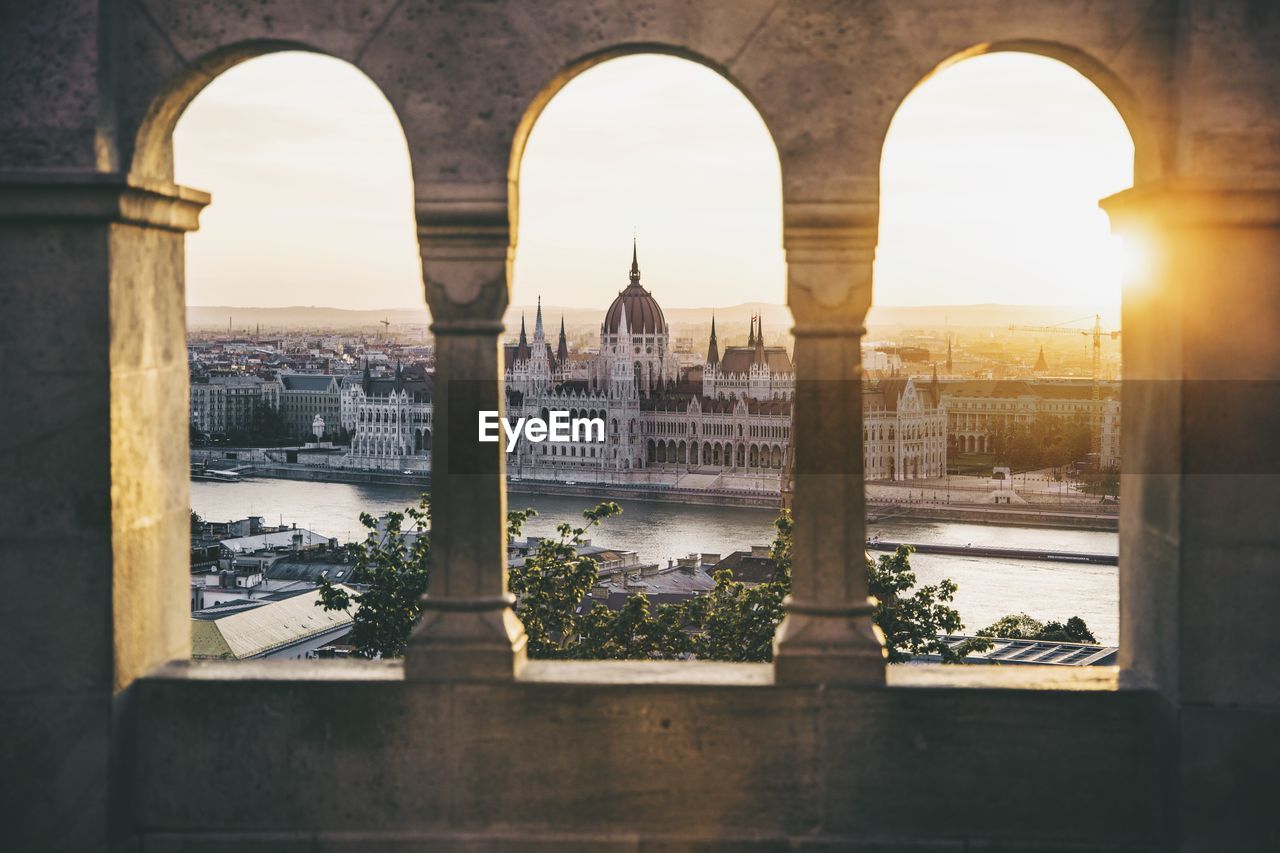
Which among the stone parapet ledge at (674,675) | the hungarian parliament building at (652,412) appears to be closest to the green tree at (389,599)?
the stone parapet ledge at (674,675)

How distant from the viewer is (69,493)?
6.98 feet

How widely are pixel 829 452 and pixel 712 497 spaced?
48.3 meters

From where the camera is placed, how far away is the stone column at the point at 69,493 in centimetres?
211

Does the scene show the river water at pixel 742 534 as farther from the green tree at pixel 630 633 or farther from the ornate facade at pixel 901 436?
the green tree at pixel 630 633

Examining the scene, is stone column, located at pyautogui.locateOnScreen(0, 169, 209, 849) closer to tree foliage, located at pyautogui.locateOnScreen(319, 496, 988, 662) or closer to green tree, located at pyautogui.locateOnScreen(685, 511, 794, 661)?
tree foliage, located at pyautogui.locateOnScreen(319, 496, 988, 662)

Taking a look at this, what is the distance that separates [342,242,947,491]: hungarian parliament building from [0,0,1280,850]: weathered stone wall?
167ft

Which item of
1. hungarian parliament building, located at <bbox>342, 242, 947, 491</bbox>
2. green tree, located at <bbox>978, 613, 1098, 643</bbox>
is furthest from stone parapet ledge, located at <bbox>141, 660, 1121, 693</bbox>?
hungarian parliament building, located at <bbox>342, 242, 947, 491</bbox>

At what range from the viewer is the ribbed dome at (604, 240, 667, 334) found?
233 ft

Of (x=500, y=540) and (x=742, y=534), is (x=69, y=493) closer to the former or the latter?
(x=500, y=540)

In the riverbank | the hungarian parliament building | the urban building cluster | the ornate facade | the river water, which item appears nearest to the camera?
the river water

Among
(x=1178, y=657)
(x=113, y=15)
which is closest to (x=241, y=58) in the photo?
(x=113, y=15)

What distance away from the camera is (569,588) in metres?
7.38

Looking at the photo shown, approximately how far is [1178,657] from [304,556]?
99.8 ft

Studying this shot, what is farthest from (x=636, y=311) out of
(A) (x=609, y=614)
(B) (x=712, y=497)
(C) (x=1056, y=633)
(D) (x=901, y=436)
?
(A) (x=609, y=614)
